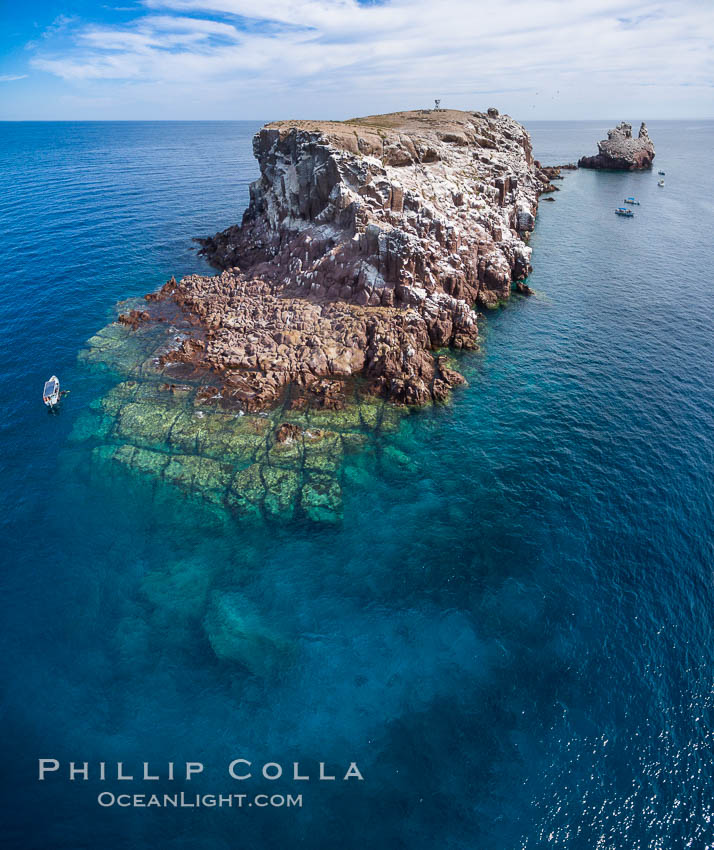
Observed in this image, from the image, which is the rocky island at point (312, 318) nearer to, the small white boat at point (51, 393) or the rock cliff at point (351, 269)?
the rock cliff at point (351, 269)

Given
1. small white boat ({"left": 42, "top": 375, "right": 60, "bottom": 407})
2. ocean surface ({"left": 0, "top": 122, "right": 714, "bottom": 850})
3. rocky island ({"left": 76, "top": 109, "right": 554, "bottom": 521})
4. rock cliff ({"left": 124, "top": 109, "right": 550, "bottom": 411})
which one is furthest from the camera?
rock cliff ({"left": 124, "top": 109, "right": 550, "bottom": 411})

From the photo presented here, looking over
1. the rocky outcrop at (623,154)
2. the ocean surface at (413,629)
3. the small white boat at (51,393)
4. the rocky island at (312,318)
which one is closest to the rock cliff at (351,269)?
the rocky island at (312,318)

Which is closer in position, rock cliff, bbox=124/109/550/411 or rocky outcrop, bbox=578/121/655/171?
rock cliff, bbox=124/109/550/411

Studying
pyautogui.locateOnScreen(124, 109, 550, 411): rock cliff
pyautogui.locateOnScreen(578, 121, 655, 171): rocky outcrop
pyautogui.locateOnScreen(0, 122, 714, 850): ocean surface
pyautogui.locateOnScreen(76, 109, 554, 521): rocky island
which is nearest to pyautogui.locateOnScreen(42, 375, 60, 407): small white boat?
pyautogui.locateOnScreen(0, 122, 714, 850): ocean surface

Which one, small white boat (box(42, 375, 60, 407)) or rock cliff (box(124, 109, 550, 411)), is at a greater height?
rock cliff (box(124, 109, 550, 411))

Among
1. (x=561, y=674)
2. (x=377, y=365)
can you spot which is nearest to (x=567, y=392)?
(x=377, y=365)

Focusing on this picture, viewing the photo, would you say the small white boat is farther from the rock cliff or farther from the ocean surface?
the rock cliff

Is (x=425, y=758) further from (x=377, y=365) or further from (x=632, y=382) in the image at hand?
(x=632, y=382)
